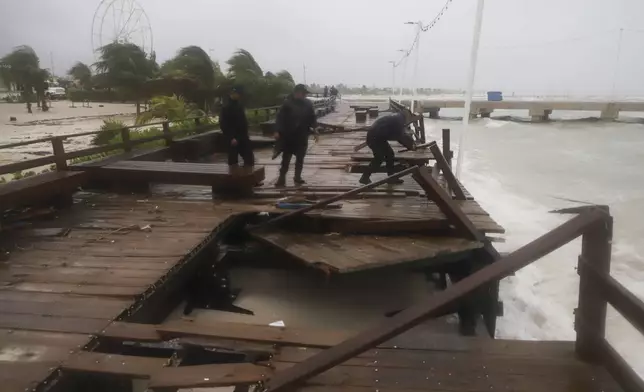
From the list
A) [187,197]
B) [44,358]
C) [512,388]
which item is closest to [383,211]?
[187,197]

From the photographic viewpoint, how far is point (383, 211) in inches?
243

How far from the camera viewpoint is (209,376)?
8.93ft

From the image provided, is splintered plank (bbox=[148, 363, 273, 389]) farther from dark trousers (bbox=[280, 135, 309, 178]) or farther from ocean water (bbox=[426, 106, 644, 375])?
dark trousers (bbox=[280, 135, 309, 178])

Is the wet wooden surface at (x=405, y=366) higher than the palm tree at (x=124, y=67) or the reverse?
the reverse

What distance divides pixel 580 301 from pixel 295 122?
5327 millimetres

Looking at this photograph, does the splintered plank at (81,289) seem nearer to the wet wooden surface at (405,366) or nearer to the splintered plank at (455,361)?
the wet wooden surface at (405,366)

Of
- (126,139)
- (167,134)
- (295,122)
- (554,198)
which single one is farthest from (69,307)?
(554,198)

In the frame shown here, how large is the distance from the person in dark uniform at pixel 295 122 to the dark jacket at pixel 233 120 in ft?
2.52

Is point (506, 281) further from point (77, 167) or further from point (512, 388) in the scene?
point (77, 167)

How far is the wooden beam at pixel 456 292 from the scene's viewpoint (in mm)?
2168

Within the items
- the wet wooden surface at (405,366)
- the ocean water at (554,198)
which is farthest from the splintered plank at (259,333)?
the ocean water at (554,198)

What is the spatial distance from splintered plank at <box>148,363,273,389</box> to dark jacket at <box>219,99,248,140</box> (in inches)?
213

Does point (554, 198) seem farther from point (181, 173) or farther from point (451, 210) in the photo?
point (181, 173)

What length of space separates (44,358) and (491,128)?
225ft
